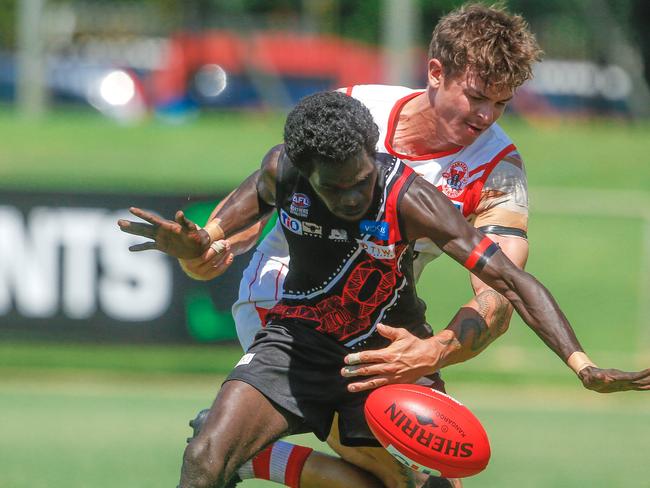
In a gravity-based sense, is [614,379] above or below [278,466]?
above

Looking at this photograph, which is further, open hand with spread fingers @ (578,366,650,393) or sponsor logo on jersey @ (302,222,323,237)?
sponsor logo on jersey @ (302,222,323,237)

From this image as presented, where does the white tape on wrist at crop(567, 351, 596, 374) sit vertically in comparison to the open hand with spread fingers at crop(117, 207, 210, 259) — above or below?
below

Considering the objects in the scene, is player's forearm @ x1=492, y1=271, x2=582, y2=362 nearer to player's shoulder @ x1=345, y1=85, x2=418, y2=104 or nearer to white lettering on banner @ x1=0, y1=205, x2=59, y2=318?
player's shoulder @ x1=345, y1=85, x2=418, y2=104

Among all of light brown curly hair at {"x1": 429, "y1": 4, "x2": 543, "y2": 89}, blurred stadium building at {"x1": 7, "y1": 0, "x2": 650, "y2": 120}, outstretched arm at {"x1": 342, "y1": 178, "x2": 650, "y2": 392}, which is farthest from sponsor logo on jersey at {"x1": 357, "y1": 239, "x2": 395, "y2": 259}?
blurred stadium building at {"x1": 7, "y1": 0, "x2": 650, "y2": 120}

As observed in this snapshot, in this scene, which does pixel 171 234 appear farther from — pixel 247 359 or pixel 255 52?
pixel 255 52

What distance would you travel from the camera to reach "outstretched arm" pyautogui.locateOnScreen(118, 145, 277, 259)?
17.0ft

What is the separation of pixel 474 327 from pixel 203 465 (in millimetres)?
1287

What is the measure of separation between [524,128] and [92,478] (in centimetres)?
1568

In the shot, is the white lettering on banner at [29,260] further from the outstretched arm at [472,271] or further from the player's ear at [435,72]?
the outstretched arm at [472,271]

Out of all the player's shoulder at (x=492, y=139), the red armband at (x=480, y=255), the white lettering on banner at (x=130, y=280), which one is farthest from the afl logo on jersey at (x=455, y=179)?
the white lettering on banner at (x=130, y=280)

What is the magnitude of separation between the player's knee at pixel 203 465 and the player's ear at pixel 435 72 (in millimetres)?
1889

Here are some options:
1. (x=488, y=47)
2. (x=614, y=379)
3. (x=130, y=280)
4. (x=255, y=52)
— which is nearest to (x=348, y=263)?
(x=488, y=47)

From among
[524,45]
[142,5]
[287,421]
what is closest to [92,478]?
[287,421]

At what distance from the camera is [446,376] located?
13180 millimetres
